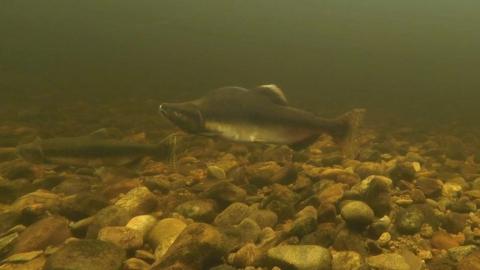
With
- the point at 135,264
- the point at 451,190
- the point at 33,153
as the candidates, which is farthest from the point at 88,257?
the point at 451,190

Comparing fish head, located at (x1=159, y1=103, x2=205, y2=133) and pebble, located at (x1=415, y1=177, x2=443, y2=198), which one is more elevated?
fish head, located at (x1=159, y1=103, x2=205, y2=133)

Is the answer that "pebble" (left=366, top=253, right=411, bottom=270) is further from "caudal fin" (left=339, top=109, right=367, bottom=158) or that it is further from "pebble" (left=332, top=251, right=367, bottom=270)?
"caudal fin" (left=339, top=109, right=367, bottom=158)

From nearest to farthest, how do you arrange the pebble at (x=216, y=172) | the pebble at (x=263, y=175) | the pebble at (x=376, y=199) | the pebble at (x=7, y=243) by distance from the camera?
1. the pebble at (x=7, y=243)
2. the pebble at (x=376, y=199)
3. the pebble at (x=263, y=175)
4. the pebble at (x=216, y=172)

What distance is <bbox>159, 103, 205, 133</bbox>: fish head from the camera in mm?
4293

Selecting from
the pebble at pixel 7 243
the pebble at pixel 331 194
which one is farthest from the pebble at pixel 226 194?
the pebble at pixel 7 243

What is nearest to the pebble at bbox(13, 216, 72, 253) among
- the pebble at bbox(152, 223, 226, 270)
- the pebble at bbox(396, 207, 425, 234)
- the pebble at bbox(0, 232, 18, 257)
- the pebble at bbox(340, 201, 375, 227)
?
the pebble at bbox(0, 232, 18, 257)

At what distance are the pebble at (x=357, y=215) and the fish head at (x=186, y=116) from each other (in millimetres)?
1502

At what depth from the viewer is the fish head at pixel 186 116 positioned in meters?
4.29

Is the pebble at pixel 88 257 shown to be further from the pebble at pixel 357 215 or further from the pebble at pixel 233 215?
the pebble at pixel 357 215

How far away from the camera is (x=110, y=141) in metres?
5.57

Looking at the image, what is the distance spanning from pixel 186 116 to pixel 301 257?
1.76 m

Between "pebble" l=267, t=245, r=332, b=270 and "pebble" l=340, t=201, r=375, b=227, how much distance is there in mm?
672

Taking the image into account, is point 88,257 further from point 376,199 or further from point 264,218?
point 376,199

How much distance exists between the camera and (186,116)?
4293 millimetres
